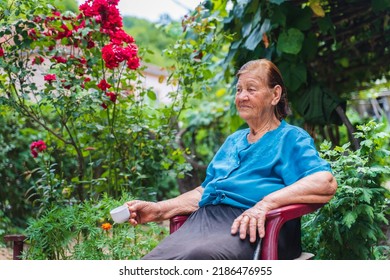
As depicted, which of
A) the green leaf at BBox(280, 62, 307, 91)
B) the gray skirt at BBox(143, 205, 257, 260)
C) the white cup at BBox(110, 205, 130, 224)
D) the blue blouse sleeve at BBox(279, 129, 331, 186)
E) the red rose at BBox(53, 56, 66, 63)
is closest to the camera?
the gray skirt at BBox(143, 205, 257, 260)

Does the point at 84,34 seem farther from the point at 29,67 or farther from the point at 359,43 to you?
the point at 359,43

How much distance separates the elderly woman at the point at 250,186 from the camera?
1.87m

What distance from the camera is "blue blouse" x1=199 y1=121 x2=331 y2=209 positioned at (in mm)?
1979

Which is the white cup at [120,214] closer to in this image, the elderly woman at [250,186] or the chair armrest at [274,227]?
the elderly woman at [250,186]

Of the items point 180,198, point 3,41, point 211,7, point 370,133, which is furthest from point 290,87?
point 3,41

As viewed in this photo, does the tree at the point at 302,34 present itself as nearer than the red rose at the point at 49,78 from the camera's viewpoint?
No

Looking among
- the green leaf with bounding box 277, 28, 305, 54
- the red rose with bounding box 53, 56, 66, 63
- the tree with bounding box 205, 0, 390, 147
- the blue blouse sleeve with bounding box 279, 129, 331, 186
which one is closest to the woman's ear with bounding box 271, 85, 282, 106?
the blue blouse sleeve with bounding box 279, 129, 331, 186

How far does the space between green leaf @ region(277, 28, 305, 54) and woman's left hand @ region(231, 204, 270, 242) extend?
164 centimetres

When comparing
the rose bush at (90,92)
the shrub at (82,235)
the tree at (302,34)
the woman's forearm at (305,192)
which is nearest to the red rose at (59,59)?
the rose bush at (90,92)

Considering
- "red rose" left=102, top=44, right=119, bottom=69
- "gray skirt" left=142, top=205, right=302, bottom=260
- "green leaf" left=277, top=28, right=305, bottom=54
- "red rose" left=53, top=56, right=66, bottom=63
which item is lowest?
"gray skirt" left=142, top=205, right=302, bottom=260

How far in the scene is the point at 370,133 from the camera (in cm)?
242

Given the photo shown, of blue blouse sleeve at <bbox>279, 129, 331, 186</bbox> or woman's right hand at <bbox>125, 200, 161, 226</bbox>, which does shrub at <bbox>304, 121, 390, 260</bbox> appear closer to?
blue blouse sleeve at <bbox>279, 129, 331, 186</bbox>
